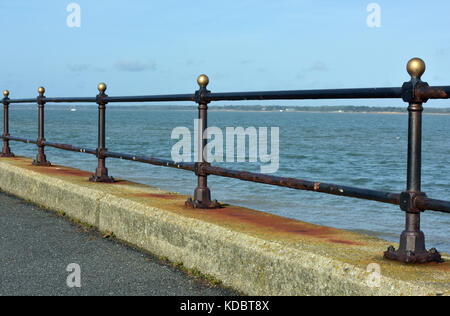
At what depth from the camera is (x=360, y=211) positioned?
1213cm

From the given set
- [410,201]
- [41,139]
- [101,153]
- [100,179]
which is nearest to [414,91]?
[410,201]

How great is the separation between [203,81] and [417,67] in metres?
2.00

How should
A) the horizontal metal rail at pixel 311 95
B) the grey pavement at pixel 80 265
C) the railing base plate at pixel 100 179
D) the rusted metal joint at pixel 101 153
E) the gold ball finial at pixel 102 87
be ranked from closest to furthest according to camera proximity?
the horizontal metal rail at pixel 311 95, the grey pavement at pixel 80 265, the railing base plate at pixel 100 179, the rusted metal joint at pixel 101 153, the gold ball finial at pixel 102 87

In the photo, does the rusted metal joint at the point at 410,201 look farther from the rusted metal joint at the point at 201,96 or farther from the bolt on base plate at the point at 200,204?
the rusted metal joint at the point at 201,96

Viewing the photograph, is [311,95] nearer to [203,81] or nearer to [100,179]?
[203,81]

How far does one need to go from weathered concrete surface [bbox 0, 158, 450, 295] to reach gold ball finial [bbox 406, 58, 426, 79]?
962 millimetres

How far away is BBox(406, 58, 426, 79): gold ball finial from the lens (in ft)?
10.3

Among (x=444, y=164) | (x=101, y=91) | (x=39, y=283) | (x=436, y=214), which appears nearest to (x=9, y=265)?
(x=39, y=283)

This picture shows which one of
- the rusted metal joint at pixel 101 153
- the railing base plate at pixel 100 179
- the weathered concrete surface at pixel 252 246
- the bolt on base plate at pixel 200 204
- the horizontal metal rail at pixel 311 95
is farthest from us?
the rusted metal joint at pixel 101 153

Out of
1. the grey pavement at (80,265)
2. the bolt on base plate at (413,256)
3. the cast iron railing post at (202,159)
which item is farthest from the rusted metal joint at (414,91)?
the cast iron railing post at (202,159)

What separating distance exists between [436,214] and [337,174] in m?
11.7

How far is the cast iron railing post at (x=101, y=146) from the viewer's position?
6.11 m

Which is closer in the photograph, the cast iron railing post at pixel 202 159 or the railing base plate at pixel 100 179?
the cast iron railing post at pixel 202 159

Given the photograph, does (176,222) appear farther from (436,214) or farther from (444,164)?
(444,164)
